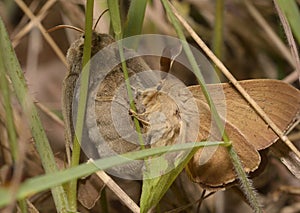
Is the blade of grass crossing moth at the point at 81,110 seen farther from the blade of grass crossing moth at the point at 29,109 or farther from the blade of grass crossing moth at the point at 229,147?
the blade of grass crossing moth at the point at 229,147

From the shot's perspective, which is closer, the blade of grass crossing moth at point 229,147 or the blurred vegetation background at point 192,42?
the blade of grass crossing moth at point 229,147

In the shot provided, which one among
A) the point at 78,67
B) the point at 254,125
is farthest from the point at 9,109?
the point at 254,125

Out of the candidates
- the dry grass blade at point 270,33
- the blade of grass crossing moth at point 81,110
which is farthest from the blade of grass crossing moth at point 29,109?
the dry grass blade at point 270,33

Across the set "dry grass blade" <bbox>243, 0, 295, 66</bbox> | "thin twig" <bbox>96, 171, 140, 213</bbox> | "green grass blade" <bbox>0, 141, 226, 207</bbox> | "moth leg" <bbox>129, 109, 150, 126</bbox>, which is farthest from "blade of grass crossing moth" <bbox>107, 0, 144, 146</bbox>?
"dry grass blade" <bbox>243, 0, 295, 66</bbox>

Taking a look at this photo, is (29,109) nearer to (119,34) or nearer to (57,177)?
(119,34)

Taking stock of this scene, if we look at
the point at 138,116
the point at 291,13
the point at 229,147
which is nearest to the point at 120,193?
the point at 138,116

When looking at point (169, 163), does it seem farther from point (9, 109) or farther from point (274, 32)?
point (274, 32)
